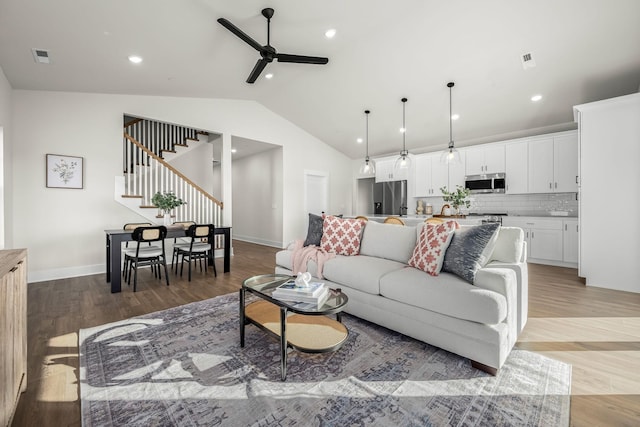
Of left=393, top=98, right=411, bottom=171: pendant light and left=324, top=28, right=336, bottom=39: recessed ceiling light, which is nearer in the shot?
left=324, top=28, right=336, bottom=39: recessed ceiling light

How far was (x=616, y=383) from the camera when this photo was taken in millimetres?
1742

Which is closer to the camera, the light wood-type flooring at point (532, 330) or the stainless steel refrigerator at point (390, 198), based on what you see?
the light wood-type flooring at point (532, 330)

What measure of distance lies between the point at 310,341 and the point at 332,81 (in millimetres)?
4555

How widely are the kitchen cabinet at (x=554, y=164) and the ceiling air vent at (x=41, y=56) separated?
7303 mm

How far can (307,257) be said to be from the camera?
3.17 meters

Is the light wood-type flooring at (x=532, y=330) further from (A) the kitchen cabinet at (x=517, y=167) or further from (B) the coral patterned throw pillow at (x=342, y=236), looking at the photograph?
(A) the kitchen cabinet at (x=517, y=167)

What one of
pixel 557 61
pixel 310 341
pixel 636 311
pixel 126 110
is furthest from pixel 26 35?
pixel 636 311

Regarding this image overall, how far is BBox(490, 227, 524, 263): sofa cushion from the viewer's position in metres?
2.40

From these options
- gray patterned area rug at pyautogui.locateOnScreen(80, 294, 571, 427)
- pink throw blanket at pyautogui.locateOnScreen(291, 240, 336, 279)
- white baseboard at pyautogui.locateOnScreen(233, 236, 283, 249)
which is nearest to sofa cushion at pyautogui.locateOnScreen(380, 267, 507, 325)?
gray patterned area rug at pyautogui.locateOnScreen(80, 294, 571, 427)

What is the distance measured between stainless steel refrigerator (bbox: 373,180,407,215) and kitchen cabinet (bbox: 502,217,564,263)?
2.34m

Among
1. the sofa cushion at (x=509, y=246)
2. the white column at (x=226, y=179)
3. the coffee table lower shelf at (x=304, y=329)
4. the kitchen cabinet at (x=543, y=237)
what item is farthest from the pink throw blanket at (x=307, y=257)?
the kitchen cabinet at (x=543, y=237)

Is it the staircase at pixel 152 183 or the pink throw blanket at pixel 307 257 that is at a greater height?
the staircase at pixel 152 183

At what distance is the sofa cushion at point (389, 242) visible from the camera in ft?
9.58

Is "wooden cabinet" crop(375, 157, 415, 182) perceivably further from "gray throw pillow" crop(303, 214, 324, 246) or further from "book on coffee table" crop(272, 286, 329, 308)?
"book on coffee table" crop(272, 286, 329, 308)
